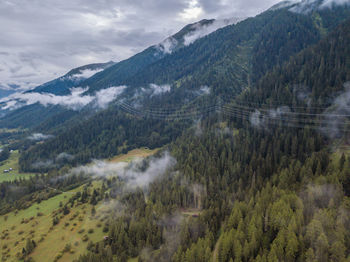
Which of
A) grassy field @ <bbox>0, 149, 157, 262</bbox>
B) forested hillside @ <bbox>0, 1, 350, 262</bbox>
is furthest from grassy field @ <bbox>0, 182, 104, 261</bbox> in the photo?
forested hillside @ <bbox>0, 1, 350, 262</bbox>

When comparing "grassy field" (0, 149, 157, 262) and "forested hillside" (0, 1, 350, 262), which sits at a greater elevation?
"forested hillside" (0, 1, 350, 262)

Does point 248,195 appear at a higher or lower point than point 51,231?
higher

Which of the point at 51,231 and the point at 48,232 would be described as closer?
the point at 48,232

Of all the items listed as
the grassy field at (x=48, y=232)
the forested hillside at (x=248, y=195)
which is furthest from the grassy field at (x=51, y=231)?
the forested hillside at (x=248, y=195)

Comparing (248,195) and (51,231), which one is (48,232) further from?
(248,195)

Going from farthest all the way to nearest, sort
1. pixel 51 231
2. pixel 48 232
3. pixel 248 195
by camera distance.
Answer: pixel 51 231 < pixel 48 232 < pixel 248 195

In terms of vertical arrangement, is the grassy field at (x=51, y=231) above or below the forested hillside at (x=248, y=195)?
below

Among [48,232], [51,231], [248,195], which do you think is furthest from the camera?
[51,231]

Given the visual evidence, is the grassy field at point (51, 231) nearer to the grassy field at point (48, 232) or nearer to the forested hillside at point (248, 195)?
the grassy field at point (48, 232)

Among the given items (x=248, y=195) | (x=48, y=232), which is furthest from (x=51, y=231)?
(x=248, y=195)

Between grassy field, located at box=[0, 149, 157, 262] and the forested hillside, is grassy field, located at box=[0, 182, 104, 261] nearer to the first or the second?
grassy field, located at box=[0, 149, 157, 262]

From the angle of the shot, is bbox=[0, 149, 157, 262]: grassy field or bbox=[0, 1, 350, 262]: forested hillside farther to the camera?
bbox=[0, 149, 157, 262]: grassy field
